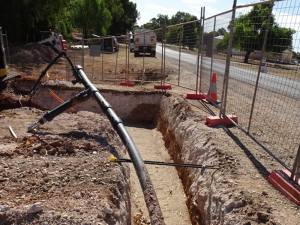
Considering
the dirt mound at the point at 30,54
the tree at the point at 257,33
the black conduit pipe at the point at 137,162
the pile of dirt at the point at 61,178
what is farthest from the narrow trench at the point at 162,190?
the dirt mound at the point at 30,54

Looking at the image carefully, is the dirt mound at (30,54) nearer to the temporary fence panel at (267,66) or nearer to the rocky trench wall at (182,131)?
the rocky trench wall at (182,131)

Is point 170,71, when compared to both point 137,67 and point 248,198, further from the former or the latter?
point 248,198

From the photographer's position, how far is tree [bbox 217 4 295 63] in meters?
3.94

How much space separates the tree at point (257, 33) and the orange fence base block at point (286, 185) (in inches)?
73.3

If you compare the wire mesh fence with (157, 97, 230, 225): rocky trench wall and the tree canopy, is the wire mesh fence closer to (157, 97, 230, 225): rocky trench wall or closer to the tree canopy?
(157, 97, 230, 225): rocky trench wall

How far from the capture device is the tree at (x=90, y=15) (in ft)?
132

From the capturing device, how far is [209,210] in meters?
4.32

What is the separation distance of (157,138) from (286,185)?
5716 millimetres

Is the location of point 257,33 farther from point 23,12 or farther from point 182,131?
point 23,12

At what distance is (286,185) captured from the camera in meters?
3.68

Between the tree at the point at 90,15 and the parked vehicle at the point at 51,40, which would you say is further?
the tree at the point at 90,15

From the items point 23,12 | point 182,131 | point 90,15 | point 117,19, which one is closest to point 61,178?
point 182,131

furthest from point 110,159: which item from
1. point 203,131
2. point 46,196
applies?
point 203,131

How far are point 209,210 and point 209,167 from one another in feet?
2.36
